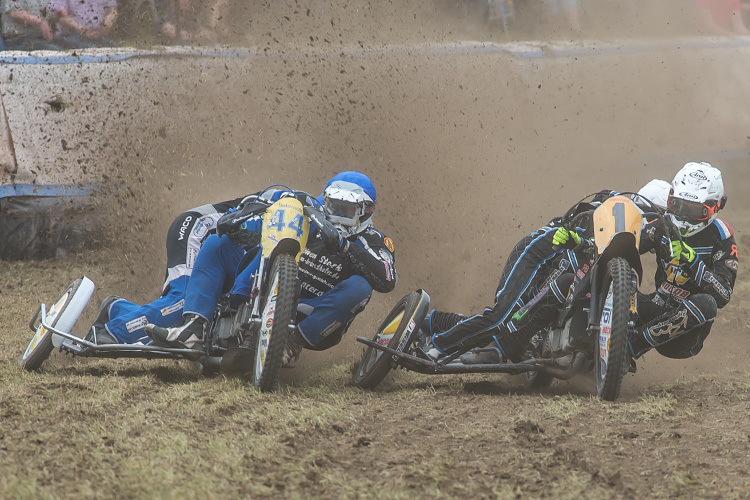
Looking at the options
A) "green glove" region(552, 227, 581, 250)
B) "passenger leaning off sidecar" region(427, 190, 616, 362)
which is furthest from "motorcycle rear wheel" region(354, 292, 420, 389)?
"green glove" region(552, 227, 581, 250)

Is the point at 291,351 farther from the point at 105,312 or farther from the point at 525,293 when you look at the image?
the point at 525,293

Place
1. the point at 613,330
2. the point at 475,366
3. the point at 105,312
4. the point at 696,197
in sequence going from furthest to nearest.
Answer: the point at 105,312 → the point at 475,366 → the point at 696,197 → the point at 613,330

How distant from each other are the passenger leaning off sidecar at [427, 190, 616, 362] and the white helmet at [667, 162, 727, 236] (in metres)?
0.45

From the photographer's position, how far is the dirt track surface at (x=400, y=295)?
3.90 m

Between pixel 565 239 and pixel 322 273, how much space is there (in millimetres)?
1765

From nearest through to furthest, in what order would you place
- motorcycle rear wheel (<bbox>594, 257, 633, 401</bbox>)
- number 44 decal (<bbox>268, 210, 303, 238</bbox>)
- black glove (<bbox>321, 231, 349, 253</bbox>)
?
motorcycle rear wheel (<bbox>594, 257, 633, 401</bbox>), number 44 decal (<bbox>268, 210, 303, 238</bbox>), black glove (<bbox>321, 231, 349, 253</bbox>)

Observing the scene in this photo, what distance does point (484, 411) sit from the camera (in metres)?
5.34

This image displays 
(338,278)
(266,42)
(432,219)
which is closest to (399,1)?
(266,42)

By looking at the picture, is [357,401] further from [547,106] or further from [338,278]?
[547,106]

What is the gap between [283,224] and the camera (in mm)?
5629

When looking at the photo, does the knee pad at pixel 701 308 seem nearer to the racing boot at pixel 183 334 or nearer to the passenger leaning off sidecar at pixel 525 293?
the passenger leaning off sidecar at pixel 525 293

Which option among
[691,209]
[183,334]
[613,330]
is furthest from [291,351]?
[691,209]

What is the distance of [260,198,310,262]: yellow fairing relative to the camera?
5.59 meters

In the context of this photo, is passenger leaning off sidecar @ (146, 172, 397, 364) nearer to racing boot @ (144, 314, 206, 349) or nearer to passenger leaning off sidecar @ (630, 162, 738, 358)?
racing boot @ (144, 314, 206, 349)
